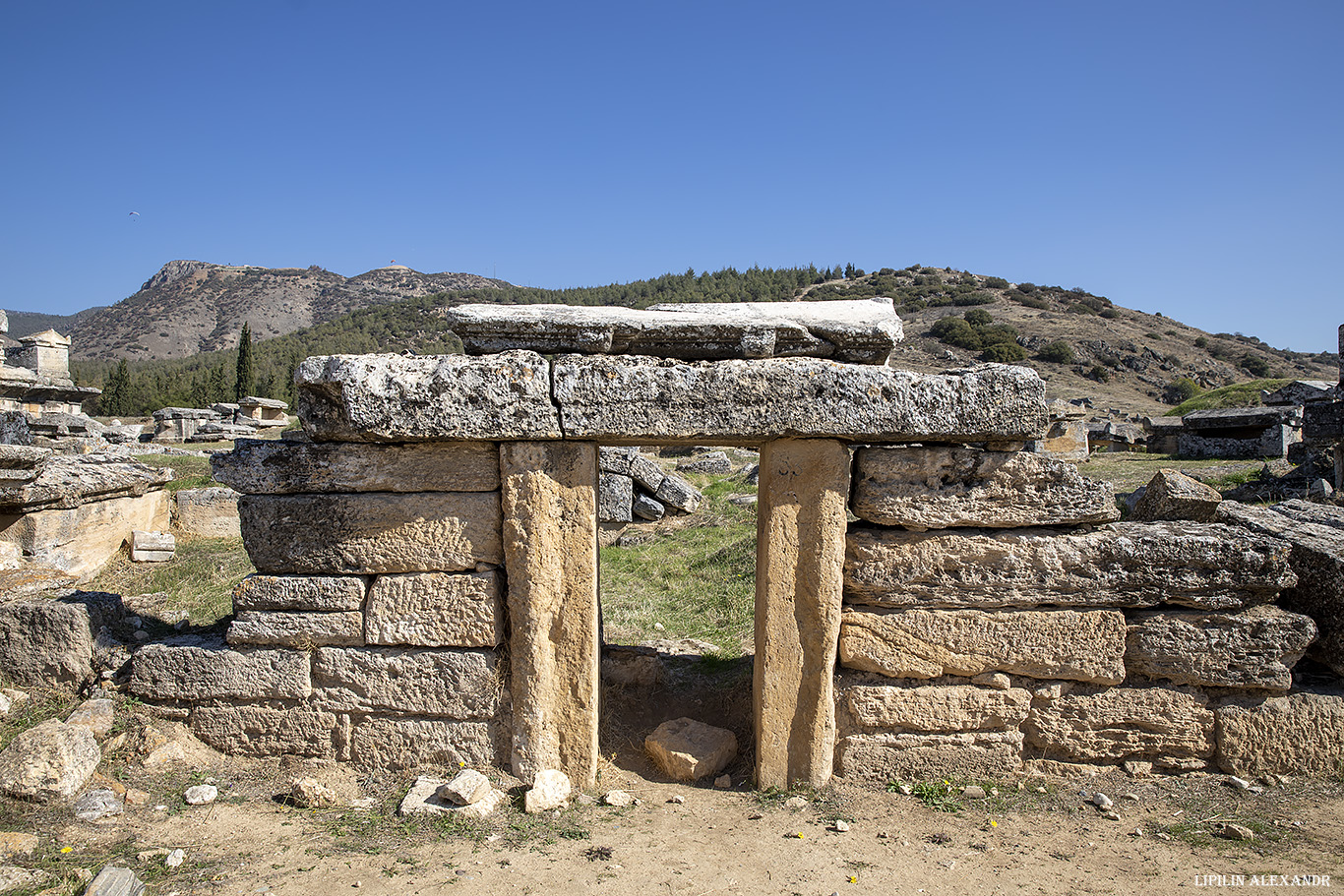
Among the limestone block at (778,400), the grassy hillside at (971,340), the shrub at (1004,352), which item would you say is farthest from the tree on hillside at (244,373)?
the limestone block at (778,400)

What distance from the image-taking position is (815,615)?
3770 mm

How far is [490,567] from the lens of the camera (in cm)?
386

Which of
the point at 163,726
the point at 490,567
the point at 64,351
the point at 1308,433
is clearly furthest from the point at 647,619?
the point at 64,351

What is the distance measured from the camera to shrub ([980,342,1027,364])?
31531mm

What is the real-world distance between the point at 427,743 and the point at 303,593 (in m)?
1.05

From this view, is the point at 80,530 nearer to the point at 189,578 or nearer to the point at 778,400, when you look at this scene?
the point at 189,578

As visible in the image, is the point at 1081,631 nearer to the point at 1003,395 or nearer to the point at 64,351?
the point at 1003,395

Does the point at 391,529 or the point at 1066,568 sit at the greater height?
the point at 391,529

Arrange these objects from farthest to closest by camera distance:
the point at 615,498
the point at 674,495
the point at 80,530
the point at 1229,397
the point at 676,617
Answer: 1. the point at 1229,397
2. the point at 674,495
3. the point at 615,498
4. the point at 80,530
5. the point at 676,617

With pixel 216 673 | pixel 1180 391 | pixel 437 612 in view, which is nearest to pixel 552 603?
pixel 437 612

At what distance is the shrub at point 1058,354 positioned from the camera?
33156mm

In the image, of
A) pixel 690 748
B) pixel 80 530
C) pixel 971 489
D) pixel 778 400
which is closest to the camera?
pixel 778 400

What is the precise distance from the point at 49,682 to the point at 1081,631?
5.90 m

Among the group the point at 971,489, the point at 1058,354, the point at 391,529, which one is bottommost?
the point at 391,529
